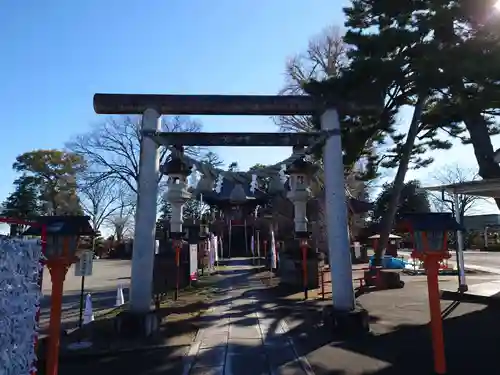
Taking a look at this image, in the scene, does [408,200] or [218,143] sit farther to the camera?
[408,200]

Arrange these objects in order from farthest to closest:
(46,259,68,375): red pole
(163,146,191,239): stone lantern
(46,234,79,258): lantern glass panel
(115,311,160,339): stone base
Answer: (163,146,191,239): stone lantern
(115,311,160,339): stone base
(46,234,79,258): lantern glass panel
(46,259,68,375): red pole

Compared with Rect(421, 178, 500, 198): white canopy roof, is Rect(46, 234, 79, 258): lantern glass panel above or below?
below

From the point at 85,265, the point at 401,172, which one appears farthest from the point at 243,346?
the point at 401,172

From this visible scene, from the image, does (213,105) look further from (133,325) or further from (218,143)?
(133,325)

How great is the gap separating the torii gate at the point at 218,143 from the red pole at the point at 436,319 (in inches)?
94.0

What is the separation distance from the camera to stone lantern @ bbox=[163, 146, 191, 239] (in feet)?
37.1

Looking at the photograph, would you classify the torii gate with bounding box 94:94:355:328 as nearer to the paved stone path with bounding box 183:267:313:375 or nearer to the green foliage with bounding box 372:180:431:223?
the paved stone path with bounding box 183:267:313:375

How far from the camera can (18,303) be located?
11.1ft

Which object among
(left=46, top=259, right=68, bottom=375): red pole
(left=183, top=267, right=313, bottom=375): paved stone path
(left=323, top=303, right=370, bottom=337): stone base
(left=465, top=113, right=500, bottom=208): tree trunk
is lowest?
(left=183, top=267, right=313, bottom=375): paved stone path

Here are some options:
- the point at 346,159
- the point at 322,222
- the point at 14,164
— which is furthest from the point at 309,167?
the point at 14,164

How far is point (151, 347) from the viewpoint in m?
6.92

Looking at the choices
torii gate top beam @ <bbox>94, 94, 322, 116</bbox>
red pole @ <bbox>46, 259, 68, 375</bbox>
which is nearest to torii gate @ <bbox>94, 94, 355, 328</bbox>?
torii gate top beam @ <bbox>94, 94, 322, 116</bbox>

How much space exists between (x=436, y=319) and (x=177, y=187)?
29.3ft

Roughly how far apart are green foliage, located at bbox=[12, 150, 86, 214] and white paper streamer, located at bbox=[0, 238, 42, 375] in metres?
39.8
